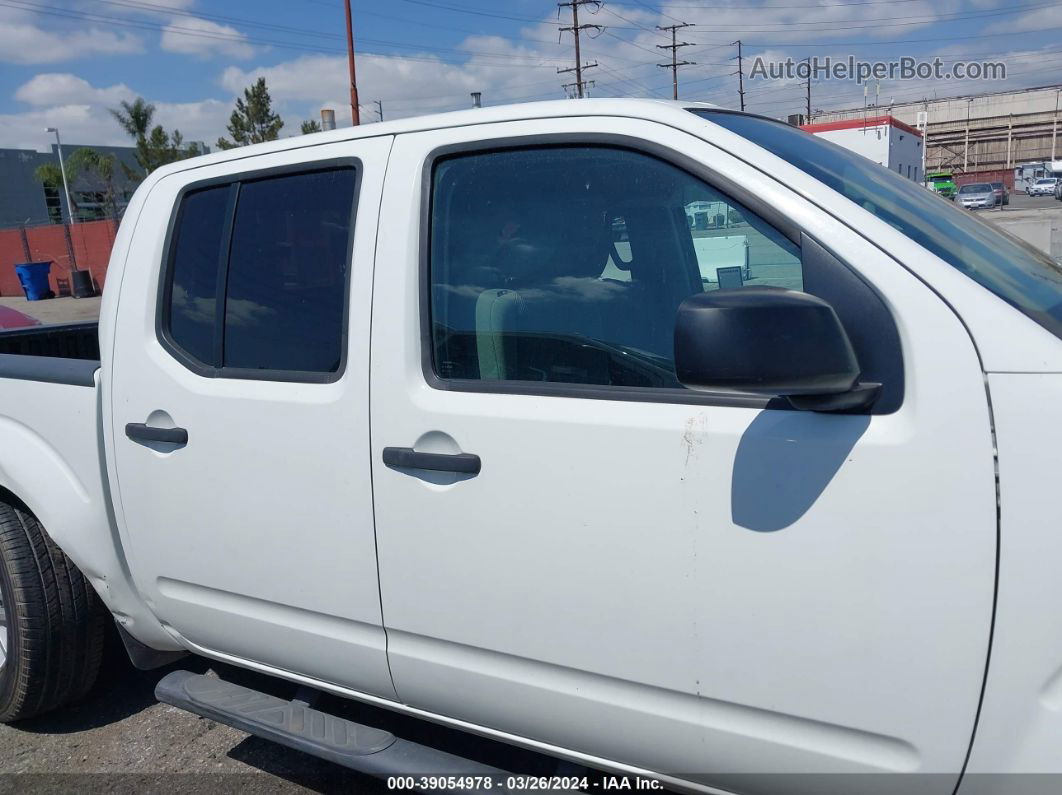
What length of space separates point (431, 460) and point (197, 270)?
1.16m

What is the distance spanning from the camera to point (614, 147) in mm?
2039

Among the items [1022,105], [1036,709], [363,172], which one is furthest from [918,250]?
[1022,105]

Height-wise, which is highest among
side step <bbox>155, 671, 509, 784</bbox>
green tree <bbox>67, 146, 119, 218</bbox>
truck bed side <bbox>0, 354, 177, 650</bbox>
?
green tree <bbox>67, 146, 119, 218</bbox>

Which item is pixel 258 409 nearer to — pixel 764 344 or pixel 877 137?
pixel 764 344

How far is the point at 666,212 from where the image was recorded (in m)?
2.07

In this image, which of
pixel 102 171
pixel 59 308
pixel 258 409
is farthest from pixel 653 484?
pixel 102 171

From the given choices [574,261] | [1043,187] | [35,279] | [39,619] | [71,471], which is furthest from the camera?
[1043,187]

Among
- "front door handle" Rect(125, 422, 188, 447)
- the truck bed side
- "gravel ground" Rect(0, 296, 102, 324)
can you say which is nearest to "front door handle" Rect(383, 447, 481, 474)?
"front door handle" Rect(125, 422, 188, 447)

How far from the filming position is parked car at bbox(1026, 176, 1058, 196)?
55772 millimetres

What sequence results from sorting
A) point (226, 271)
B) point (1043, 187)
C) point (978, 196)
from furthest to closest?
point (1043, 187) → point (978, 196) → point (226, 271)

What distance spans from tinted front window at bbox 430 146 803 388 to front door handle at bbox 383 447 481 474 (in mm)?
211

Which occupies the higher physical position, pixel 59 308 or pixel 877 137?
pixel 877 137

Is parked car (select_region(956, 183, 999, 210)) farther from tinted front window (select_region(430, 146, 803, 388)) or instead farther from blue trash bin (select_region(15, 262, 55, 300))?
tinted front window (select_region(430, 146, 803, 388))

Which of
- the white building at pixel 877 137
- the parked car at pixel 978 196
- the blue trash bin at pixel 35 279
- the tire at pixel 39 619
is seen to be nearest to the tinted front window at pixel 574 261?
the tire at pixel 39 619
